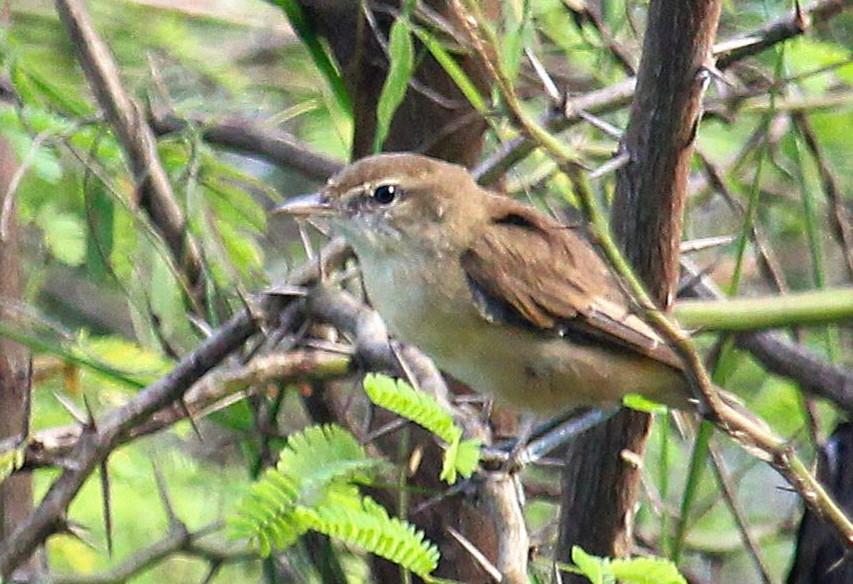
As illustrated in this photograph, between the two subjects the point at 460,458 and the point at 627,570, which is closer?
the point at 627,570

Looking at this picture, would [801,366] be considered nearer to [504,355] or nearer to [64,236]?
[504,355]

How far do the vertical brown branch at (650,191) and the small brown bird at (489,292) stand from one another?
0.78 ft

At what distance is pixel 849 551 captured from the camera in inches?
90.4

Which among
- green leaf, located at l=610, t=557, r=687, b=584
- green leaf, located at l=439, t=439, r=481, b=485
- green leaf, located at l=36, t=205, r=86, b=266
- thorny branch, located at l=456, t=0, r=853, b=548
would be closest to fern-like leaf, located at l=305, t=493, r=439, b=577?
green leaf, located at l=439, t=439, r=481, b=485

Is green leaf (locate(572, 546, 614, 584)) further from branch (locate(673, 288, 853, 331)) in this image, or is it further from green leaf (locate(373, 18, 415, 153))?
green leaf (locate(373, 18, 415, 153))

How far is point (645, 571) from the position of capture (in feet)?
6.36

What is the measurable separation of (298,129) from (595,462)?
274 centimetres

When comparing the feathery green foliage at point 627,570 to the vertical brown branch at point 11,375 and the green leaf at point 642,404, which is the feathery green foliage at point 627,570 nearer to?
the green leaf at point 642,404

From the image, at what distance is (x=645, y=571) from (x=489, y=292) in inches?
46.3

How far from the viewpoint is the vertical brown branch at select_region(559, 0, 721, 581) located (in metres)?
2.45

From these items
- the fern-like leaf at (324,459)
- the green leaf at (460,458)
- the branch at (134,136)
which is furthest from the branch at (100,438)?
the green leaf at (460,458)

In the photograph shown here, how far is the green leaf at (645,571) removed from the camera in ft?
6.28

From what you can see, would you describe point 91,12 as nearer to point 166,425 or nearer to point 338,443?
point 166,425

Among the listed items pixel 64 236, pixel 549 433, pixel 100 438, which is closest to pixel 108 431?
pixel 100 438
